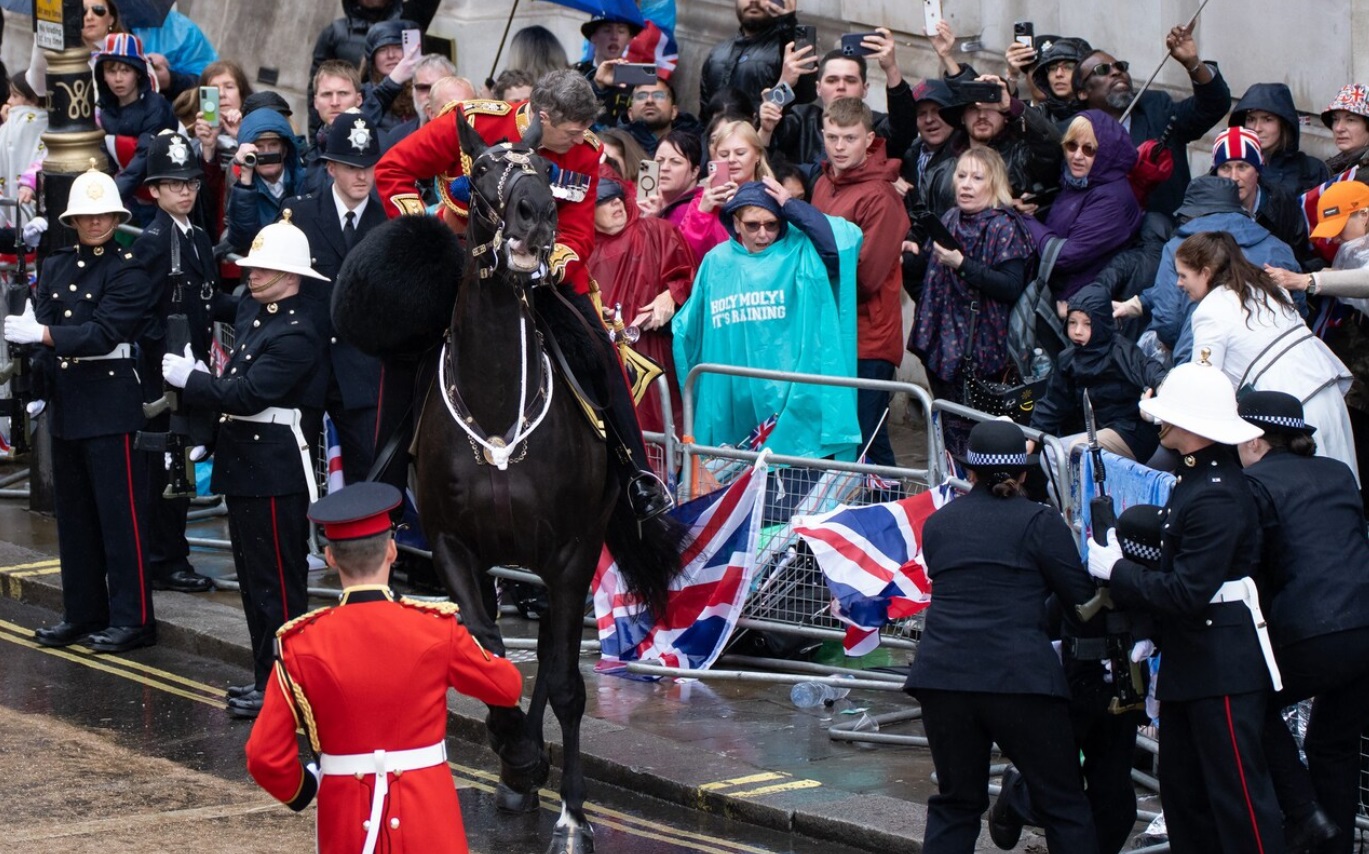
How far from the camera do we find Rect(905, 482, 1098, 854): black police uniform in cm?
641

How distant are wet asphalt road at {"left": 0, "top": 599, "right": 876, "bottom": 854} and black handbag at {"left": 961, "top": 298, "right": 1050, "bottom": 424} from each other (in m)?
3.03

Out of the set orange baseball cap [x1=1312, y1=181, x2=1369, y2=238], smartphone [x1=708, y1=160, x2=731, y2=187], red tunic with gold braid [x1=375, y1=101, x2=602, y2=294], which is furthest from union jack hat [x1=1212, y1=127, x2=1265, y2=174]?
red tunic with gold braid [x1=375, y1=101, x2=602, y2=294]

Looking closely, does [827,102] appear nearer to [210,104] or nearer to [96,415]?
[210,104]

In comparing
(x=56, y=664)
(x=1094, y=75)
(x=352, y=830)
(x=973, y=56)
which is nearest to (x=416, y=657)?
(x=352, y=830)

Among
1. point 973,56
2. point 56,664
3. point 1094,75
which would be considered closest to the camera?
point 56,664

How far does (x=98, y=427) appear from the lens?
1045cm

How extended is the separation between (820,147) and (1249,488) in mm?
6350

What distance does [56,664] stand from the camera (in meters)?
10.4

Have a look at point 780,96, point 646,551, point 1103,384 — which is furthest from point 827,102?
point 646,551

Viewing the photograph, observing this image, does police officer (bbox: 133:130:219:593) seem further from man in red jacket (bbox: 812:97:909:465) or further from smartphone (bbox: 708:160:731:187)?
man in red jacket (bbox: 812:97:909:465)

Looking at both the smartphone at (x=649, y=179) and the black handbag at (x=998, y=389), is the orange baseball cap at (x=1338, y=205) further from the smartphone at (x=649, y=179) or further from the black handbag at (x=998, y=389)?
the smartphone at (x=649, y=179)

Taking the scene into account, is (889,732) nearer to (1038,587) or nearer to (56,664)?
(1038,587)

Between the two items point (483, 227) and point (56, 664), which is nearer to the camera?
point (483, 227)

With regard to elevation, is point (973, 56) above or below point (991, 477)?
above
